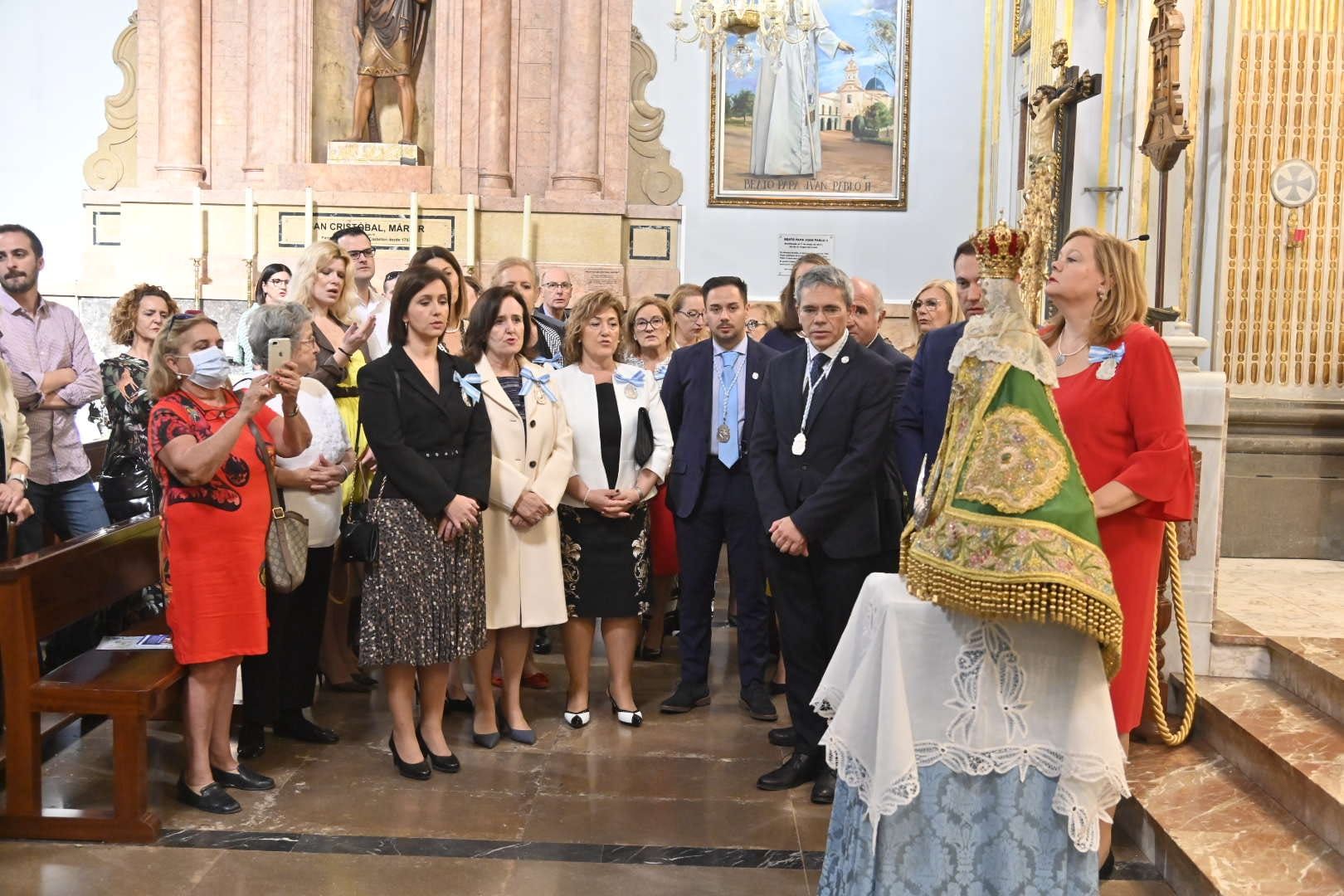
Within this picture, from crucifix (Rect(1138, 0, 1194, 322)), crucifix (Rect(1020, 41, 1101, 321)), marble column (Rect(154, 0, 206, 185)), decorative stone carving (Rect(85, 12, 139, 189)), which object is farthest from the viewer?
decorative stone carving (Rect(85, 12, 139, 189))

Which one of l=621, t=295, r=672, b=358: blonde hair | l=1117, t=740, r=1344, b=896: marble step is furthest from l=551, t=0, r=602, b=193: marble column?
l=1117, t=740, r=1344, b=896: marble step

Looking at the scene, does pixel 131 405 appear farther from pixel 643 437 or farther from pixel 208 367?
pixel 643 437

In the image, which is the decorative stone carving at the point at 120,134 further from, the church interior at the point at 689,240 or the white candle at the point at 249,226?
the white candle at the point at 249,226

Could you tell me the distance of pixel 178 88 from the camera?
34.4ft

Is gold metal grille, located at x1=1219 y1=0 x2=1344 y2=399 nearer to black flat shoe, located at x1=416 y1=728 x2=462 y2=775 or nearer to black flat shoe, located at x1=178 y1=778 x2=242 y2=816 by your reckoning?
black flat shoe, located at x1=416 y1=728 x2=462 y2=775

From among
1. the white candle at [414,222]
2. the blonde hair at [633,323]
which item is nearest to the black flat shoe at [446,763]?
the blonde hair at [633,323]

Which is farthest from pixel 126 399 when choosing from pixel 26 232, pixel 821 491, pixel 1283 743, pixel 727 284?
pixel 1283 743

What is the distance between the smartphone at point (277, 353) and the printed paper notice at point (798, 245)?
773cm

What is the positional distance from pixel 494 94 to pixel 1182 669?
8079 mm

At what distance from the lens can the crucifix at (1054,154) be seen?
736 cm

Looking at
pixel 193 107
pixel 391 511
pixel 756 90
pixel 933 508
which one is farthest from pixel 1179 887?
pixel 193 107

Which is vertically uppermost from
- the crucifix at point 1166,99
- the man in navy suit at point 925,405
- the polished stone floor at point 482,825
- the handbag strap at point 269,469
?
the crucifix at point 1166,99

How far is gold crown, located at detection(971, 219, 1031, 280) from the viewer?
2617 mm

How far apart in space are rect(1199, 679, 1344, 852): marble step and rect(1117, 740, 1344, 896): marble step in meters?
0.04
